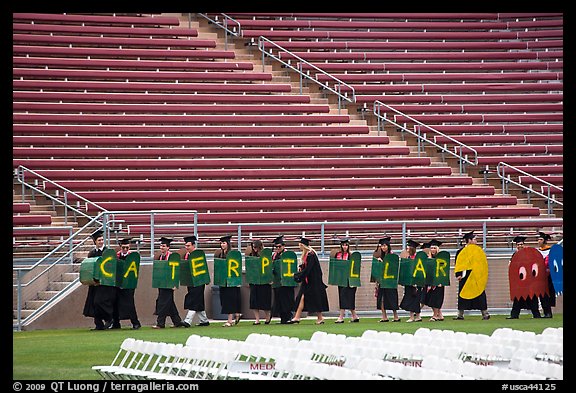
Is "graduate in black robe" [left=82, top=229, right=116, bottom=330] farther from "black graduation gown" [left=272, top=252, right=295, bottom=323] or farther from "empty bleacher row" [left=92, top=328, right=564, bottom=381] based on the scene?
"empty bleacher row" [left=92, top=328, right=564, bottom=381]

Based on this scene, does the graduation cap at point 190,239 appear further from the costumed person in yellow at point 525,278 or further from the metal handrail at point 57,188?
the costumed person in yellow at point 525,278

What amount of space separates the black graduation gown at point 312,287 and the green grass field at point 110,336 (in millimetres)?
290

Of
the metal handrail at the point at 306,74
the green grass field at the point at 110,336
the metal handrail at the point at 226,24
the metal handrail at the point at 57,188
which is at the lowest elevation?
the green grass field at the point at 110,336

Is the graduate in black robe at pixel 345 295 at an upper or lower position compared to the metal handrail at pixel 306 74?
lower

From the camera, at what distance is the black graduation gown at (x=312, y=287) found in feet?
57.2

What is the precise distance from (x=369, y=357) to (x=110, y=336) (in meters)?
6.05

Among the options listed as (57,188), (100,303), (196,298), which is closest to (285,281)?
(196,298)

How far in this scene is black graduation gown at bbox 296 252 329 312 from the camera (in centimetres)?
1742

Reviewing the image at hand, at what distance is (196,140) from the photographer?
22.9m

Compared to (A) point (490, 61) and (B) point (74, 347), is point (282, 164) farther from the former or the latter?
(B) point (74, 347)

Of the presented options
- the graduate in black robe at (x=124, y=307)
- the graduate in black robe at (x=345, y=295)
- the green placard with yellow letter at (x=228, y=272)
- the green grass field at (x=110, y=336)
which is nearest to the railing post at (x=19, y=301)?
the green grass field at (x=110, y=336)

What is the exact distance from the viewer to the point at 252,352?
1016 centimetres

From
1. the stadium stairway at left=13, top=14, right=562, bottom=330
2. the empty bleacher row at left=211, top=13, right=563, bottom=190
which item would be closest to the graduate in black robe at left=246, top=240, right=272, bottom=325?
the stadium stairway at left=13, top=14, right=562, bottom=330

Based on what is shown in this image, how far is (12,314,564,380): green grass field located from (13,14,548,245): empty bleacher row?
4025 millimetres
